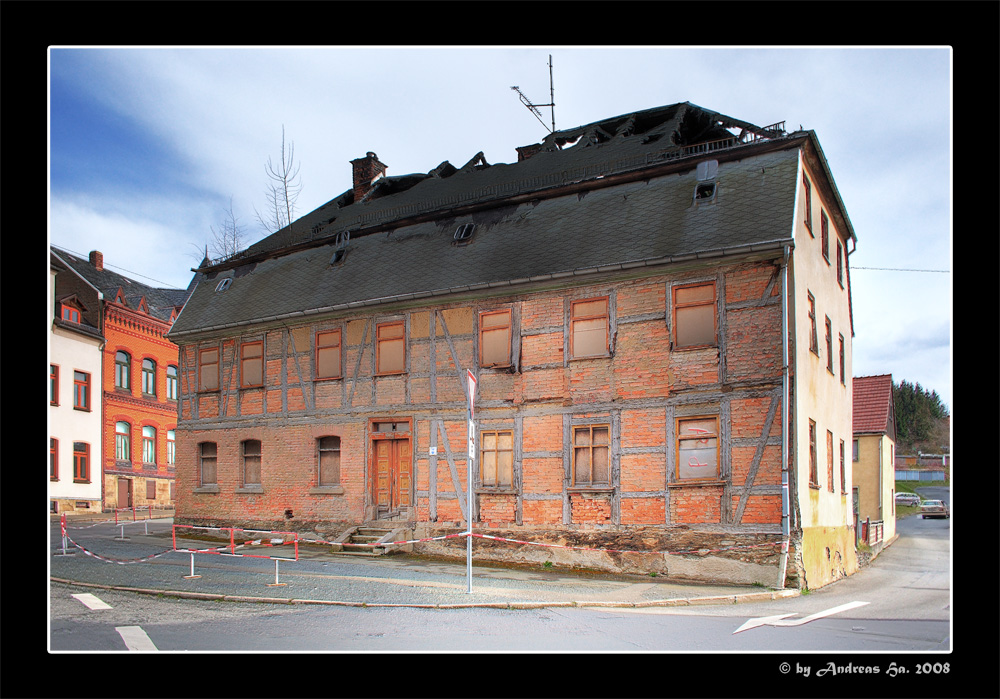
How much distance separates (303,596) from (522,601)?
318cm

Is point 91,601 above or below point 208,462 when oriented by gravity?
below

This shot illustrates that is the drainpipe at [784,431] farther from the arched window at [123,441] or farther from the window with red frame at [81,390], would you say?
the arched window at [123,441]

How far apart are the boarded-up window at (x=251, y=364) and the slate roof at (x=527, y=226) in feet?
2.55

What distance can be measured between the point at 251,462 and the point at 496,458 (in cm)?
775

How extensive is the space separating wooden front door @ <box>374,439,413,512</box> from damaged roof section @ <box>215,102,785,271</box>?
582 centimetres

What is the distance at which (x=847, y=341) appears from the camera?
21.8m

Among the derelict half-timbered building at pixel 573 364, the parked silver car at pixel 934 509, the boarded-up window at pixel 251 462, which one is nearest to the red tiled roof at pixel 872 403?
the derelict half-timbered building at pixel 573 364

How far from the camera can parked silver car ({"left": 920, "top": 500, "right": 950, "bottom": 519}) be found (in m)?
44.6

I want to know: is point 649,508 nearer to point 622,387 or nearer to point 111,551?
point 622,387

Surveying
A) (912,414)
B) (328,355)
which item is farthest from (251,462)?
(912,414)

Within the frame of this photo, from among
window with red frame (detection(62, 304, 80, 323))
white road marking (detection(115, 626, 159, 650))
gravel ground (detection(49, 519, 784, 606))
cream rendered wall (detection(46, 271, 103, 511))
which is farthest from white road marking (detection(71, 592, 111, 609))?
window with red frame (detection(62, 304, 80, 323))

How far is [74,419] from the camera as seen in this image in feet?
104

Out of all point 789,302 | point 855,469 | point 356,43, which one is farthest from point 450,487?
point 855,469

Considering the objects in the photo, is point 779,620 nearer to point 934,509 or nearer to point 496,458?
point 496,458
